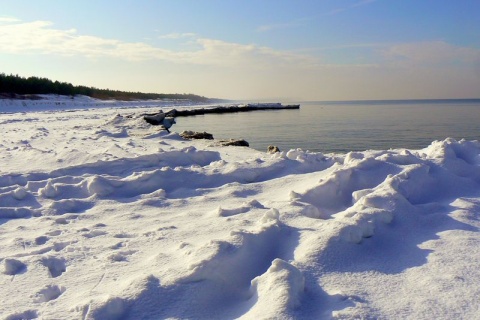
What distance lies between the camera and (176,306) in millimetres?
2607

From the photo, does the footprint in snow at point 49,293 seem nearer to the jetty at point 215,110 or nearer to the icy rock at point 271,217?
the icy rock at point 271,217

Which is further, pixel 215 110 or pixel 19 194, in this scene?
pixel 215 110

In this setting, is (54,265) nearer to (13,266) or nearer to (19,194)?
(13,266)

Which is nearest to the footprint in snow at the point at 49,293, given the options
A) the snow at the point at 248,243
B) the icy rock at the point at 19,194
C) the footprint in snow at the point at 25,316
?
the snow at the point at 248,243

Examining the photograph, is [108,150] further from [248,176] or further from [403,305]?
[403,305]

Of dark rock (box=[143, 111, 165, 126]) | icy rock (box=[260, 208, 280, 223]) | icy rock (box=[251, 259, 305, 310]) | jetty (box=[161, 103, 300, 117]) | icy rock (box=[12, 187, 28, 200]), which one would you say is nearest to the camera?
icy rock (box=[251, 259, 305, 310])

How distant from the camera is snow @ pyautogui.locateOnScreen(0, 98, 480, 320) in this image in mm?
2619

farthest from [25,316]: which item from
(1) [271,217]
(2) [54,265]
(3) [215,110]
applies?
(3) [215,110]

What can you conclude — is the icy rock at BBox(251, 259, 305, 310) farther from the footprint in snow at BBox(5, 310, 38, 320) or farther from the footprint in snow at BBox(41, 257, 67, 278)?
the footprint in snow at BBox(41, 257, 67, 278)

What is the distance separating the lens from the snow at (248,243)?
8.59 feet

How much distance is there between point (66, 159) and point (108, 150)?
1398 millimetres

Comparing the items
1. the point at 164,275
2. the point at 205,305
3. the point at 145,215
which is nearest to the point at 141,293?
the point at 164,275

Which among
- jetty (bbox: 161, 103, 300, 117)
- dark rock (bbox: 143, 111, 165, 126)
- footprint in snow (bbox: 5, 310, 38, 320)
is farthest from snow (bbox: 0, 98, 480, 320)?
jetty (bbox: 161, 103, 300, 117)

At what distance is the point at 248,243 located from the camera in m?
3.29
